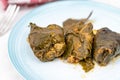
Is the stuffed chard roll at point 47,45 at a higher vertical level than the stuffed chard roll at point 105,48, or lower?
higher

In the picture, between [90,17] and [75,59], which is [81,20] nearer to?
[90,17]

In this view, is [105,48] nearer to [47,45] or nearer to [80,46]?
[80,46]

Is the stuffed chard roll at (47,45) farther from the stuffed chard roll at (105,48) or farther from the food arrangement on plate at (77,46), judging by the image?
the stuffed chard roll at (105,48)

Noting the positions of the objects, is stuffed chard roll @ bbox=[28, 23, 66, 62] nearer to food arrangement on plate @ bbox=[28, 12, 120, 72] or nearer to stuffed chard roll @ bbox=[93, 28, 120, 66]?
food arrangement on plate @ bbox=[28, 12, 120, 72]

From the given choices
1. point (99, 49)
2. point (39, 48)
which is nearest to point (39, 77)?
point (39, 48)

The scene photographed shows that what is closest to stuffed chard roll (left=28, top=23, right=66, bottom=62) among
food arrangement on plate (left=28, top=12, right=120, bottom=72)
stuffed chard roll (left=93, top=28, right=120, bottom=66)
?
food arrangement on plate (left=28, top=12, right=120, bottom=72)

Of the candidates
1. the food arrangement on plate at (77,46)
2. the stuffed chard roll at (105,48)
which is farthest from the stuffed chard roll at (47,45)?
the stuffed chard roll at (105,48)
